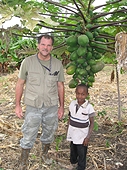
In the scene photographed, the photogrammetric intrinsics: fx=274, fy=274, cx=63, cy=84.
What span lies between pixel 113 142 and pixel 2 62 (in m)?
6.24

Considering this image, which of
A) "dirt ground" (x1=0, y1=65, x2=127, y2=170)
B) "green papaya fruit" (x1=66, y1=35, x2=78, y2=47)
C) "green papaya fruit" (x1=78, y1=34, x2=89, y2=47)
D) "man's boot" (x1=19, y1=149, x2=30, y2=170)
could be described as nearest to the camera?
"green papaya fruit" (x1=78, y1=34, x2=89, y2=47)

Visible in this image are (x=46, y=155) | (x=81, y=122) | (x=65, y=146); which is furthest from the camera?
(x=65, y=146)

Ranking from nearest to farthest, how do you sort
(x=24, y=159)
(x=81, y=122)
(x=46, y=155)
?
(x=81, y=122), (x=24, y=159), (x=46, y=155)

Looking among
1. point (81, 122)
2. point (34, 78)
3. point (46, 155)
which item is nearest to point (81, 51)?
point (34, 78)

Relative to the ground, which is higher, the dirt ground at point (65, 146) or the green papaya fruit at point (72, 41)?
the green papaya fruit at point (72, 41)

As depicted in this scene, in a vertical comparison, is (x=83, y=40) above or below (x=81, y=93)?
above

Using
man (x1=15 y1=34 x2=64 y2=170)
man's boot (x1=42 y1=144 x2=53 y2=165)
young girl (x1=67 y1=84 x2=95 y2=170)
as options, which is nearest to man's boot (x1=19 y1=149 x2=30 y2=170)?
man (x1=15 y1=34 x2=64 y2=170)

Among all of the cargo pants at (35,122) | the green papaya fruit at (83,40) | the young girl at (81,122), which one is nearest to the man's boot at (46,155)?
the cargo pants at (35,122)

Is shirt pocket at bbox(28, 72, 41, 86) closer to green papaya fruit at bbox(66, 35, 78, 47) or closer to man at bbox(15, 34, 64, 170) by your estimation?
man at bbox(15, 34, 64, 170)

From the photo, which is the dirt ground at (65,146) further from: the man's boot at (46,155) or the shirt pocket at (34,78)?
the shirt pocket at (34,78)

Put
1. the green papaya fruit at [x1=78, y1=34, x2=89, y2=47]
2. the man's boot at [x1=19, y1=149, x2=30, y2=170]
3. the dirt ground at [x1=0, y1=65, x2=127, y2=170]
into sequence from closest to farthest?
the green papaya fruit at [x1=78, y1=34, x2=89, y2=47]
the man's boot at [x1=19, y1=149, x2=30, y2=170]
the dirt ground at [x1=0, y1=65, x2=127, y2=170]

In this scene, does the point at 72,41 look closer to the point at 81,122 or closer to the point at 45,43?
the point at 45,43

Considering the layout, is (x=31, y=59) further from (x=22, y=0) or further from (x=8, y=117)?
(x=8, y=117)

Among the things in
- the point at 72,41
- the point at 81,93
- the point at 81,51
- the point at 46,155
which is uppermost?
the point at 72,41
